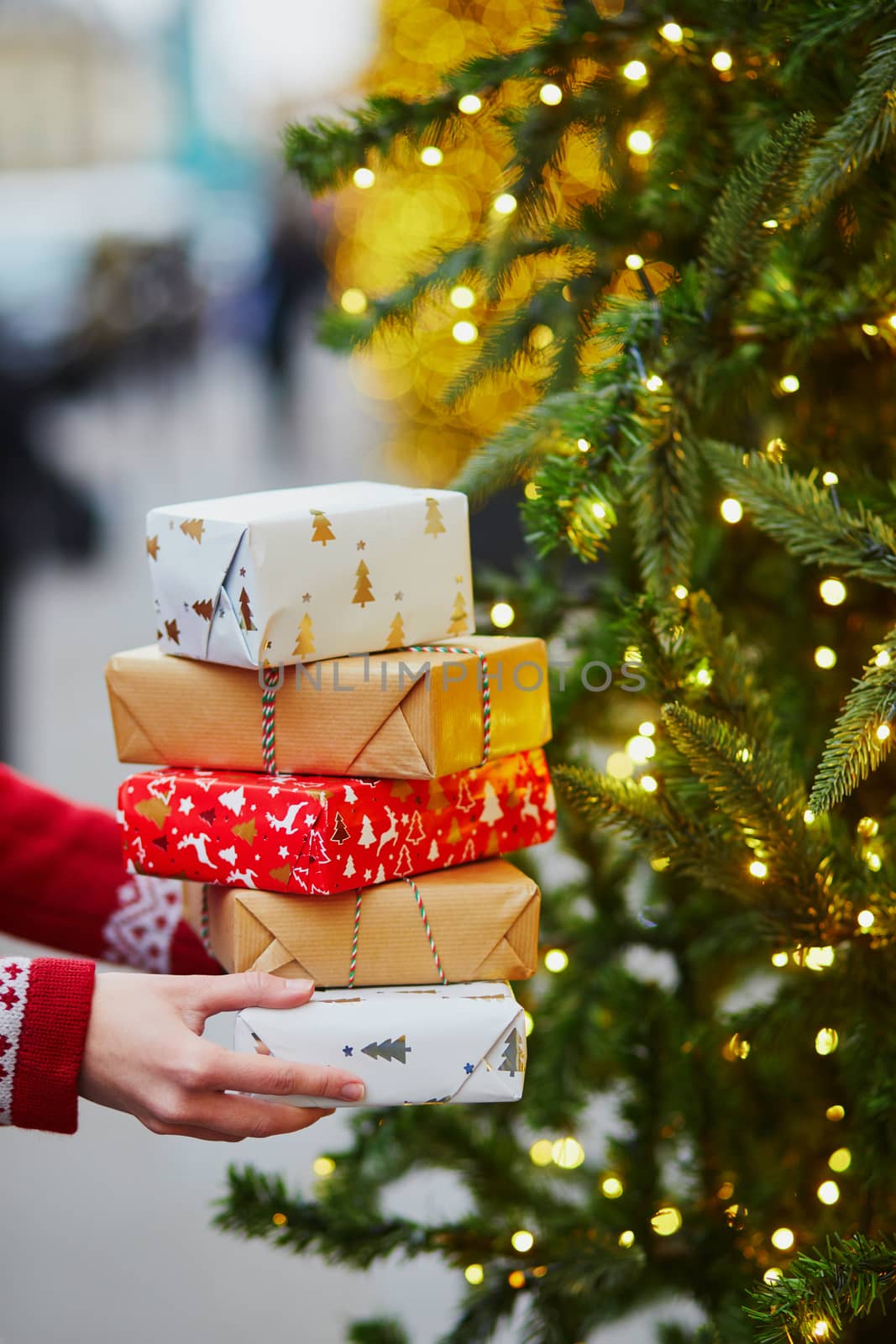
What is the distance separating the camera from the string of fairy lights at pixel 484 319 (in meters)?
0.79

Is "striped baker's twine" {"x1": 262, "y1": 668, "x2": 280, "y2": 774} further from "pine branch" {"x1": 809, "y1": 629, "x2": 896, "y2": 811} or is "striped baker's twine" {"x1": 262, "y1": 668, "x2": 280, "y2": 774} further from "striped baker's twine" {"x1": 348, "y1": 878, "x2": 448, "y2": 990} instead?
"pine branch" {"x1": 809, "y1": 629, "x2": 896, "y2": 811}

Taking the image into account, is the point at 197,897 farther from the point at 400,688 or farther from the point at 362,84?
the point at 362,84

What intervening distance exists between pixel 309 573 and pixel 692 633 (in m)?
0.24

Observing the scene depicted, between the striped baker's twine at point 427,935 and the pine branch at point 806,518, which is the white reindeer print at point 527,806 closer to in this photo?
the striped baker's twine at point 427,935

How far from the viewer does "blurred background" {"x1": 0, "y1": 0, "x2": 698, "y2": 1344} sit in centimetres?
154

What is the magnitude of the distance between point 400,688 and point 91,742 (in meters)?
2.29

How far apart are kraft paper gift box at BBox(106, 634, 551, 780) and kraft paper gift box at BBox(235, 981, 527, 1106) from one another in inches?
5.6

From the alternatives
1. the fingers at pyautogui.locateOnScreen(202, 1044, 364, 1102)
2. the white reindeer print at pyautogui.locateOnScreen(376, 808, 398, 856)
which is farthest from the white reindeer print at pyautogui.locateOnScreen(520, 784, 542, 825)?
the fingers at pyautogui.locateOnScreen(202, 1044, 364, 1102)

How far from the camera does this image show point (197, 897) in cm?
86

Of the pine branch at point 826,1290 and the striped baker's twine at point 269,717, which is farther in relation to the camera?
the striped baker's twine at point 269,717

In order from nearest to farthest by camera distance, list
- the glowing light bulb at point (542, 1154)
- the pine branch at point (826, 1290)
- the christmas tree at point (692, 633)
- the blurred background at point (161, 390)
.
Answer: the pine branch at point (826, 1290), the christmas tree at point (692, 633), the glowing light bulb at point (542, 1154), the blurred background at point (161, 390)

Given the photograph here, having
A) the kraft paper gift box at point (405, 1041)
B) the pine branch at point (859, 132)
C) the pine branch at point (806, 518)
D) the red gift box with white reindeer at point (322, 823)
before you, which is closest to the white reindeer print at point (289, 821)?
the red gift box with white reindeer at point (322, 823)

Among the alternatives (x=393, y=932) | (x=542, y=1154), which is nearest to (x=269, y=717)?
(x=393, y=932)

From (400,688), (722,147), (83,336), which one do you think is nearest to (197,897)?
(400,688)
